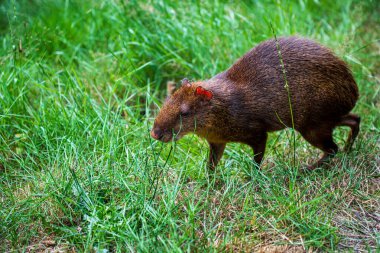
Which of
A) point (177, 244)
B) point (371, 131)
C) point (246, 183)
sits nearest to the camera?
point (177, 244)

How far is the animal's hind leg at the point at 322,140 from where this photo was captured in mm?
4918

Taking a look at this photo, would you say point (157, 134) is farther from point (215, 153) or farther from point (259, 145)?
point (259, 145)

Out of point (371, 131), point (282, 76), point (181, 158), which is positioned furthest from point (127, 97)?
point (371, 131)

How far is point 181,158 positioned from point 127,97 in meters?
1.34

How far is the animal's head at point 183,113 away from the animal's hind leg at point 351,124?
1290mm

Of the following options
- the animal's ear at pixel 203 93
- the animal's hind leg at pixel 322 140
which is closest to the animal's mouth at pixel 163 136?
the animal's ear at pixel 203 93

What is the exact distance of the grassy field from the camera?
3.94 metres

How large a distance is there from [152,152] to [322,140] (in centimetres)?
154

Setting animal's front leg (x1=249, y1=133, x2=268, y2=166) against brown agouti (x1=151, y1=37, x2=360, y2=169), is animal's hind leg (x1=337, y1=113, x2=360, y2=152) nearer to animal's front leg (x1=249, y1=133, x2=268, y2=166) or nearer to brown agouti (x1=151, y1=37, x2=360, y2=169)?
brown agouti (x1=151, y1=37, x2=360, y2=169)

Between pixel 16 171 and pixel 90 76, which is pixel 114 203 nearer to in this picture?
pixel 16 171

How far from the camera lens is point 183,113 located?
4.62 m

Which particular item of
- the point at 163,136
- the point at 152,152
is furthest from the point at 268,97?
the point at 152,152

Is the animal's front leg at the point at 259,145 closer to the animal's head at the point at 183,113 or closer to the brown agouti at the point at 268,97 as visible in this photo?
the brown agouti at the point at 268,97

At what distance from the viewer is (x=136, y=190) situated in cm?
422
